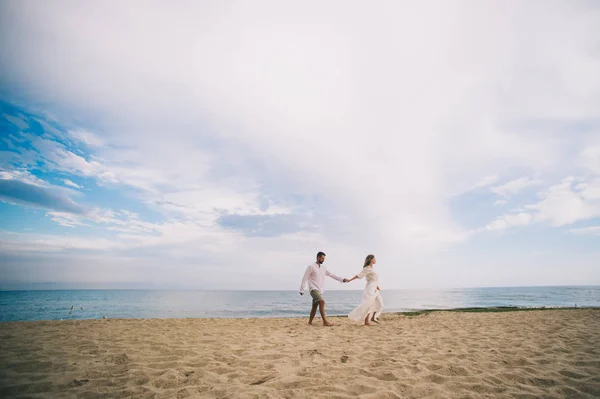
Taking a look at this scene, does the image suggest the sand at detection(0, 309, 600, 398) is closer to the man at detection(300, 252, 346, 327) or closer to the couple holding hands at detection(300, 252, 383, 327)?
the couple holding hands at detection(300, 252, 383, 327)

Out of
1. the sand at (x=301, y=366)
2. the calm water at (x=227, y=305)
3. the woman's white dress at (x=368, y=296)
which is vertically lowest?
the calm water at (x=227, y=305)

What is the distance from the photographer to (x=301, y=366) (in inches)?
171

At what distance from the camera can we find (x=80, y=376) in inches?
154

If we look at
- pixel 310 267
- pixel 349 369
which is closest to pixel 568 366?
pixel 349 369

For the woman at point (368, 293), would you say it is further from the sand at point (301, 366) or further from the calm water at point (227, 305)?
the calm water at point (227, 305)

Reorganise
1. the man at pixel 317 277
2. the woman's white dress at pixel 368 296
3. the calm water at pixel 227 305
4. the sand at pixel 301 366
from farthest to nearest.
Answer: the calm water at pixel 227 305
the man at pixel 317 277
the woman's white dress at pixel 368 296
the sand at pixel 301 366

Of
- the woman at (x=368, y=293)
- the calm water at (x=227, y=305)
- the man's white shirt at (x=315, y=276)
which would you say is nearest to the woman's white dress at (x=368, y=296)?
the woman at (x=368, y=293)

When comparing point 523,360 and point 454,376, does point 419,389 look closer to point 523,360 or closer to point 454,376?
point 454,376

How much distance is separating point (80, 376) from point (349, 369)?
3.82m

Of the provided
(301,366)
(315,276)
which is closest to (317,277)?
(315,276)

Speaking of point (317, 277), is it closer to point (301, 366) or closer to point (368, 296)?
point (368, 296)

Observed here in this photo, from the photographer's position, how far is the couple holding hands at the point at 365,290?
9211 mm

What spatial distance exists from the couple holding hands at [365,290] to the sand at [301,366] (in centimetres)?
230

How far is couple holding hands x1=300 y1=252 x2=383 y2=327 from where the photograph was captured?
921 centimetres
